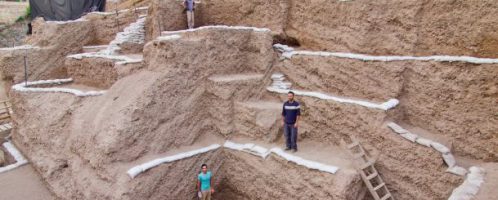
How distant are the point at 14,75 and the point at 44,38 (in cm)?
155

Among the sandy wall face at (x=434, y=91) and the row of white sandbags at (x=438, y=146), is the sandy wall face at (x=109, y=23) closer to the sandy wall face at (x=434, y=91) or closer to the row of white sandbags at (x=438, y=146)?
the sandy wall face at (x=434, y=91)

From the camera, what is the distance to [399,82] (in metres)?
7.60

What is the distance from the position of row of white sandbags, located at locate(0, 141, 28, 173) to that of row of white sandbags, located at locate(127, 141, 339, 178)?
4.95 meters

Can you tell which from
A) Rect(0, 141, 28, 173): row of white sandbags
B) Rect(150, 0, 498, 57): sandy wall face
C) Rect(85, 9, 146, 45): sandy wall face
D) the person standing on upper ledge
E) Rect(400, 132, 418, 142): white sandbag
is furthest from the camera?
Rect(85, 9, 146, 45): sandy wall face

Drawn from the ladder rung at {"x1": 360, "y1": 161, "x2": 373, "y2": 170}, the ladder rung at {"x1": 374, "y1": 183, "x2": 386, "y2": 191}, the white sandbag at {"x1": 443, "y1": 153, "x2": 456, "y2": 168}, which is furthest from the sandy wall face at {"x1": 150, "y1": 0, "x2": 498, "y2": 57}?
the ladder rung at {"x1": 374, "y1": 183, "x2": 386, "y2": 191}

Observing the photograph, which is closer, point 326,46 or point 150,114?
point 150,114

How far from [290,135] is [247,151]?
1.04 metres

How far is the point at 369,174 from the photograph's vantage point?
23.2 ft

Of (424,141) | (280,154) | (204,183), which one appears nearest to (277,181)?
(280,154)

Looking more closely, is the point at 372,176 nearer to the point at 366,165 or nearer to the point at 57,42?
the point at 366,165

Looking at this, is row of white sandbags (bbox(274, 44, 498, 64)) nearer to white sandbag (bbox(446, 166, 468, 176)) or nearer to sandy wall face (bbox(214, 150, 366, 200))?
white sandbag (bbox(446, 166, 468, 176))

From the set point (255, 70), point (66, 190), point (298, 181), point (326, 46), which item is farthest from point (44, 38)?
point (298, 181)

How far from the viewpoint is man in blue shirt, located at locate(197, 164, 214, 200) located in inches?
305

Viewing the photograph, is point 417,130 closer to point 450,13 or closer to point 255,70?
point 450,13
